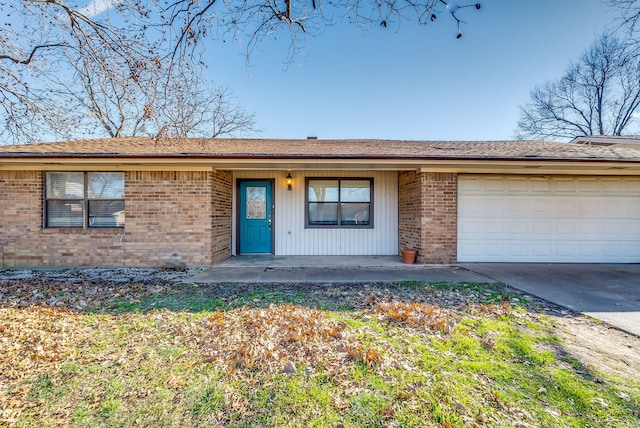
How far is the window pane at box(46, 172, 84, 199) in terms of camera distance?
748cm

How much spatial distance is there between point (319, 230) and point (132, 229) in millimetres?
4928

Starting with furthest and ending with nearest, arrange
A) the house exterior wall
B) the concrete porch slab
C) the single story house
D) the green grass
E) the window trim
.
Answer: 1. the window trim
2. the house exterior wall
3. the single story house
4. the concrete porch slab
5. the green grass

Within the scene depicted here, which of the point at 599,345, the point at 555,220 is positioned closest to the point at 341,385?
the point at 599,345

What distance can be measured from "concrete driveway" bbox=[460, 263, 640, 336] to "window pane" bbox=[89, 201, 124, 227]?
883 cm

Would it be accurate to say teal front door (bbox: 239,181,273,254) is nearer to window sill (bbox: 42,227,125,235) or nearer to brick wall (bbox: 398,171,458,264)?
window sill (bbox: 42,227,125,235)

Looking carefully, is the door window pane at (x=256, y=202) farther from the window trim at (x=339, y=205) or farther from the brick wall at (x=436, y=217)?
the brick wall at (x=436, y=217)

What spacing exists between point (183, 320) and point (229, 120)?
→ 18.9 m

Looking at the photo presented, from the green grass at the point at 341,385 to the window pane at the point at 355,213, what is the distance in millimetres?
5489

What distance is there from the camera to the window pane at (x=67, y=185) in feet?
24.6

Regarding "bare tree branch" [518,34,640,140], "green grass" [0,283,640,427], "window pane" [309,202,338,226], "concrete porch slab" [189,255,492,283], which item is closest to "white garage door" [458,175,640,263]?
"concrete porch slab" [189,255,492,283]

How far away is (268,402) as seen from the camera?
229 centimetres

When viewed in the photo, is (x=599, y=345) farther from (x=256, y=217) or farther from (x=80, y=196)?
(x=80, y=196)

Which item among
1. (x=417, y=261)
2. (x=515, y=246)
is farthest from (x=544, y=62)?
(x=417, y=261)

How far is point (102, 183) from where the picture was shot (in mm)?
7500
